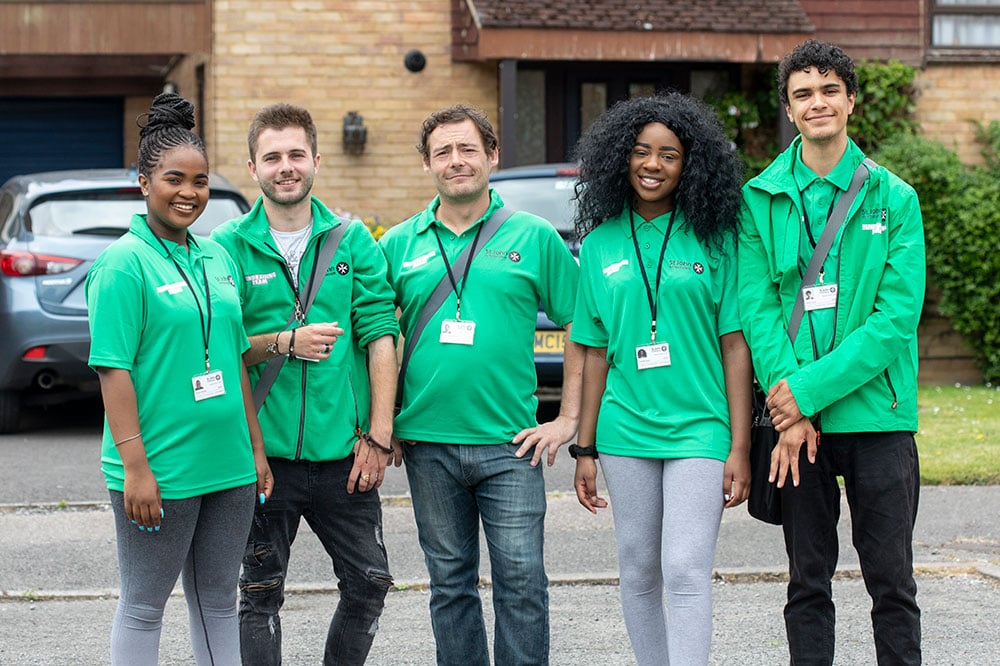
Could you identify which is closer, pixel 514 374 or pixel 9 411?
pixel 514 374

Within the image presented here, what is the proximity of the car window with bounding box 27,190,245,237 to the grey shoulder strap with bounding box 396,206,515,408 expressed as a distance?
5.59 m

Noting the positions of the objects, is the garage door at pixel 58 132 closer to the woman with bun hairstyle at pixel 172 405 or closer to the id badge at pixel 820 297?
the woman with bun hairstyle at pixel 172 405

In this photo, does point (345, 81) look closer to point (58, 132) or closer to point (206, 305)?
point (58, 132)

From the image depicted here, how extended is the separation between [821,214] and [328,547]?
6.05 feet

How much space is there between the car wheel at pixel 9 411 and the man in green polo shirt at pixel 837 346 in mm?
7275

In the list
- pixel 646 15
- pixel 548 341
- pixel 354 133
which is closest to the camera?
pixel 548 341

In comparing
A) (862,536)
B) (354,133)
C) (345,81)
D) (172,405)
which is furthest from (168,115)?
(345,81)

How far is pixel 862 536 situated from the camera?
14.5 feet

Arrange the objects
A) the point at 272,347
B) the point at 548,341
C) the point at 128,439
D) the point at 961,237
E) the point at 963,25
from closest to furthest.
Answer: the point at 128,439, the point at 272,347, the point at 548,341, the point at 961,237, the point at 963,25

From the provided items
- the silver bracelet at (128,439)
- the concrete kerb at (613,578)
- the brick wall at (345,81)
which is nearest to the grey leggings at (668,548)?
the silver bracelet at (128,439)

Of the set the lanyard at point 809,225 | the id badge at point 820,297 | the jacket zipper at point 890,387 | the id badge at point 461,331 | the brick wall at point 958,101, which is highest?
the brick wall at point 958,101

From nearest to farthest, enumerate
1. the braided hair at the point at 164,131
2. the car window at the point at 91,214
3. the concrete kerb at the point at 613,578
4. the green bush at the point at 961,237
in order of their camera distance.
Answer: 1. the braided hair at the point at 164,131
2. the concrete kerb at the point at 613,578
3. the car window at the point at 91,214
4. the green bush at the point at 961,237

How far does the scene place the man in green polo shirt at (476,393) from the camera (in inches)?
181

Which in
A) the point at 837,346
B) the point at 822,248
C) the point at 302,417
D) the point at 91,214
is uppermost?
the point at 91,214
